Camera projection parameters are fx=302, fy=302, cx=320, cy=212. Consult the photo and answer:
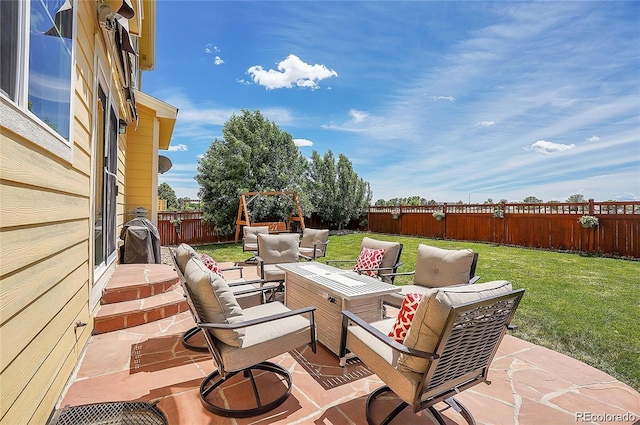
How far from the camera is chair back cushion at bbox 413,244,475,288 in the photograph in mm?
3607

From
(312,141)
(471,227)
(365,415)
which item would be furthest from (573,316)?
(312,141)

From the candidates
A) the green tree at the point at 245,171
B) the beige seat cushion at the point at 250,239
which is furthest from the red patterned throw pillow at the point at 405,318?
the green tree at the point at 245,171

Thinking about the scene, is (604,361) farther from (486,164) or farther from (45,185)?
(486,164)

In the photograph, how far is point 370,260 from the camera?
4359 mm

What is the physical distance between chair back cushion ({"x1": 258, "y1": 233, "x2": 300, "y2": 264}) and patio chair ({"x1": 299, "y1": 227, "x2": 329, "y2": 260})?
776 millimetres

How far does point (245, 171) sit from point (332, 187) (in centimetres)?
432

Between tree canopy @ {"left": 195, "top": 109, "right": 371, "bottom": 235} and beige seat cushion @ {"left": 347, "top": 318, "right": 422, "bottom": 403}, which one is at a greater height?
tree canopy @ {"left": 195, "top": 109, "right": 371, "bottom": 235}

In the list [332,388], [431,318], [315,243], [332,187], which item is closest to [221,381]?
[332,388]

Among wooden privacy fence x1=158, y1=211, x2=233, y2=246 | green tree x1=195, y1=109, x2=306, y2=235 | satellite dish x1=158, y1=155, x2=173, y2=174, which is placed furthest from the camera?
green tree x1=195, y1=109, x2=306, y2=235

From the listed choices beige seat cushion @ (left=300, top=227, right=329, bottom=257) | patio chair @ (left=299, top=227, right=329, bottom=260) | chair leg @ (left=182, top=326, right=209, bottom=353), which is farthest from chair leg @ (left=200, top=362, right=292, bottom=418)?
beige seat cushion @ (left=300, top=227, right=329, bottom=257)

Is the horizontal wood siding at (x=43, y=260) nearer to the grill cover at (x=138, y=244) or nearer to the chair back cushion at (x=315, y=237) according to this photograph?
the grill cover at (x=138, y=244)

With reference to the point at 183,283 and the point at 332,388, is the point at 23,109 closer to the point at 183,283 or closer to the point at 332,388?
the point at 183,283

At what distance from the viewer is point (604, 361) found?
2.85 m

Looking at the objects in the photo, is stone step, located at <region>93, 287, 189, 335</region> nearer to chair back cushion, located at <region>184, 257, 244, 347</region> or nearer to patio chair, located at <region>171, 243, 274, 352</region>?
patio chair, located at <region>171, 243, 274, 352</region>
